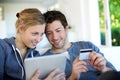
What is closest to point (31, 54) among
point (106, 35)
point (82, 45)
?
point (82, 45)

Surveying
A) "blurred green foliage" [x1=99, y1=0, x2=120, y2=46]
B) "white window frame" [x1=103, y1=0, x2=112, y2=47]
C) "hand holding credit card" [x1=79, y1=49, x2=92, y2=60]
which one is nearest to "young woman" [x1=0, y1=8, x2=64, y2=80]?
"hand holding credit card" [x1=79, y1=49, x2=92, y2=60]

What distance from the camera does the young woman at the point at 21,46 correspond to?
1.33 meters

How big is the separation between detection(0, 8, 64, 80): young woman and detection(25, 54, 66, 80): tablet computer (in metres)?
0.04

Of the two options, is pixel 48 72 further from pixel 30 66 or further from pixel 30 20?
pixel 30 20

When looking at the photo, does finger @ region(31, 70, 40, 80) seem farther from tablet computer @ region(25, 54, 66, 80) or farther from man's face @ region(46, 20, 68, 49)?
man's face @ region(46, 20, 68, 49)

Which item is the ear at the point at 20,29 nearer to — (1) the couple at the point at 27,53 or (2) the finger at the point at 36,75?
(1) the couple at the point at 27,53

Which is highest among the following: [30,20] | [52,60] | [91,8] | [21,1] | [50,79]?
[21,1]

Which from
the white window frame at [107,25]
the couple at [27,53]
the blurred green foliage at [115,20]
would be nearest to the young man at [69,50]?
the couple at [27,53]

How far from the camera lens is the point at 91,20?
356cm

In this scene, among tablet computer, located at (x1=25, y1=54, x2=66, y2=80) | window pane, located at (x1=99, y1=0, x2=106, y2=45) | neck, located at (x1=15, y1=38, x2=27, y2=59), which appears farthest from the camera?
window pane, located at (x1=99, y1=0, x2=106, y2=45)

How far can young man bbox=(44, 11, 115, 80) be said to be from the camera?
57.8 inches

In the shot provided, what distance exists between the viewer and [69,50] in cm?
173

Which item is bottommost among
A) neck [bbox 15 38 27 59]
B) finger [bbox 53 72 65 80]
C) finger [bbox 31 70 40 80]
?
finger [bbox 53 72 65 80]

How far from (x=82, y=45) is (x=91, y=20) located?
1.86 m
